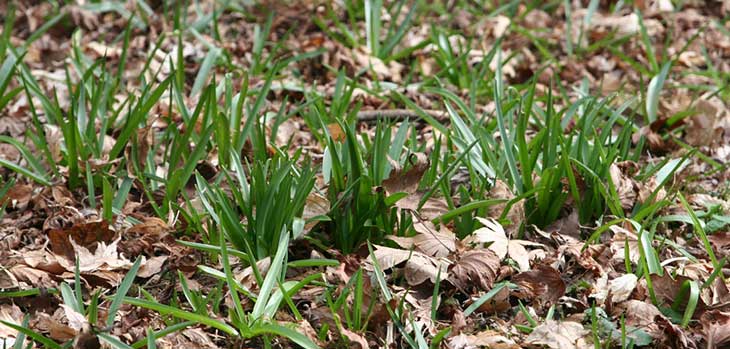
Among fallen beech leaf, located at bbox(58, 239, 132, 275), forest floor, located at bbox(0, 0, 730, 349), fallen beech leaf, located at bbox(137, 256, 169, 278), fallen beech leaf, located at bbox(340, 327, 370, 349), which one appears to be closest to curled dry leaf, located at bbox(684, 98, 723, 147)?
forest floor, located at bbox(0, 0, 730, 349)

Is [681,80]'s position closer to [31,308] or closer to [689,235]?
[689,235]

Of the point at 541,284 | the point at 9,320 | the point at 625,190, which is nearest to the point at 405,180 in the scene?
the point at 541,284

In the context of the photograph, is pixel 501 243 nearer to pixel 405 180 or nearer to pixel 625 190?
pixel 405 180

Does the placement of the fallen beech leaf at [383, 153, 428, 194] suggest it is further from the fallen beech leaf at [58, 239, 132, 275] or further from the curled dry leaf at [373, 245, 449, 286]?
the fallen beech leaf at [58, 239, 132, 275]

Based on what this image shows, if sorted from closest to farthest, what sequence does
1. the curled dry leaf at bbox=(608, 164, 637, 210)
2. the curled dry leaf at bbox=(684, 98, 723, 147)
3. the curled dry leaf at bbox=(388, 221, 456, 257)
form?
1. the curled dry leaf at bbox=(388, 221, 456, 257)
2. the curled dry leaf at bbox=(608, 164, 637, 210)
3. the curled dry leaf at bbox=(684, 98, 723, 147)

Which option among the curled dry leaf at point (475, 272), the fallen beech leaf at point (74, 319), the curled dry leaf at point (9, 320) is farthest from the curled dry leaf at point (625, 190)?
the curled dry leaf at point (9, 320)

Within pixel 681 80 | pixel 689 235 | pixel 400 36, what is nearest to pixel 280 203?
pixel 689 235
